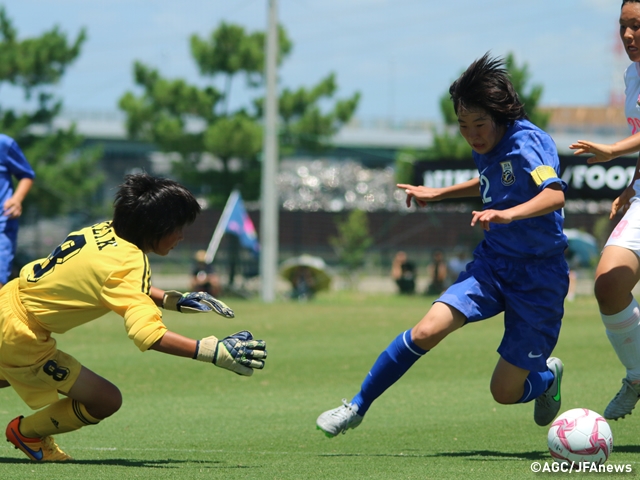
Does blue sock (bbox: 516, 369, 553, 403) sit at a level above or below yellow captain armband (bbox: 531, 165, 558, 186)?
below

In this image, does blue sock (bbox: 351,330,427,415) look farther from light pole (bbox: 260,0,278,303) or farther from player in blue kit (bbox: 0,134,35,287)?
light pole (bbox: 260,0,278,303)

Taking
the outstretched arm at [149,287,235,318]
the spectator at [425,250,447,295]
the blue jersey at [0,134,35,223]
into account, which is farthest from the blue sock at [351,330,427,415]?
the spectator at [425,250,447,295]

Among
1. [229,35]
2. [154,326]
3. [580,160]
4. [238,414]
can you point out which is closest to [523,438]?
[238,414]

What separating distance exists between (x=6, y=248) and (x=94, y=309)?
393 centimetres

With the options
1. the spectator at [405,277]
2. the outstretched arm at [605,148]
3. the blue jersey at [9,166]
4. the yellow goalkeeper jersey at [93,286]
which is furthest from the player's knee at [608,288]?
the spectator at [405,277]

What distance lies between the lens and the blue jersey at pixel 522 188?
4.81m

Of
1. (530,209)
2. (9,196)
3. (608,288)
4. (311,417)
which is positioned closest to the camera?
(530,209)

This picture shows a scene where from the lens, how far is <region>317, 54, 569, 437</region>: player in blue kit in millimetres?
4824

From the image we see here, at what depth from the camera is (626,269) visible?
504cm

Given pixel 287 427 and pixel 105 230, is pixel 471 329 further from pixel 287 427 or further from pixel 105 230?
pixel 105 230

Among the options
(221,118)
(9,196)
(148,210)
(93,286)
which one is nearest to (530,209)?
(148,210)

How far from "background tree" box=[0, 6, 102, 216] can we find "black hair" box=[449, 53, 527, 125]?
75.0 ft

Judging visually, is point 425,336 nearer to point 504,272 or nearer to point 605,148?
point 504,272

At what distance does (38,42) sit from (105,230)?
80.8ft
